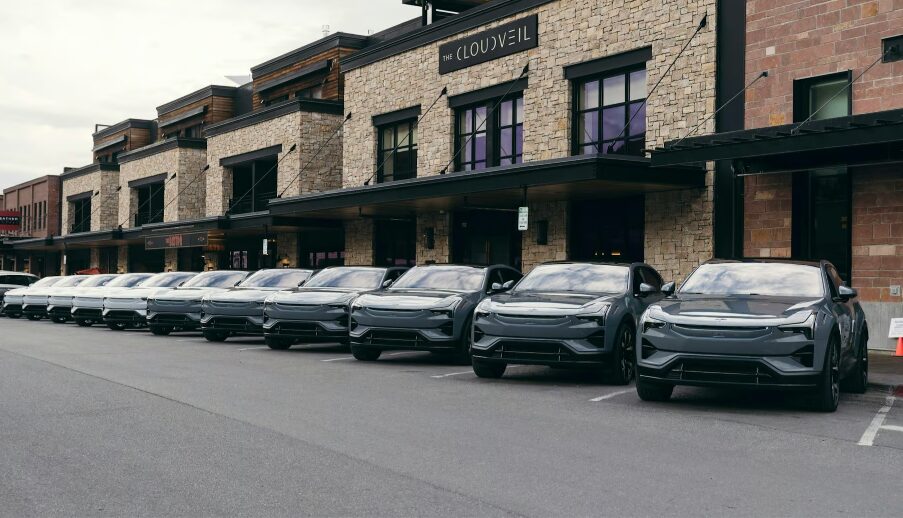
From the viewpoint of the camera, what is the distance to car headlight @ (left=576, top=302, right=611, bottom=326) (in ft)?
39.0

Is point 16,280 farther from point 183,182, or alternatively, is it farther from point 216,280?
point 216,280

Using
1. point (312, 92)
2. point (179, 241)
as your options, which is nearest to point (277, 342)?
point (312, 92)

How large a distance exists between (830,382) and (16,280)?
1302 inches

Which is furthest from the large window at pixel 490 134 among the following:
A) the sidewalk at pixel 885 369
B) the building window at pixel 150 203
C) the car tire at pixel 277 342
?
the building window at pixel 150 203

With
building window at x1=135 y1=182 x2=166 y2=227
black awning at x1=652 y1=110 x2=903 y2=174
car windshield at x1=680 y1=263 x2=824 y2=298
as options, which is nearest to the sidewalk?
car windshield at x1=680 y1=263 x2=824 y2=298

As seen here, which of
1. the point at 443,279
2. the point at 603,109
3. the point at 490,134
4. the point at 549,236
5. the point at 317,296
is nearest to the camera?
the point at 443,279

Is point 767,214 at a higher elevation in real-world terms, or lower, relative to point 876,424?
higher

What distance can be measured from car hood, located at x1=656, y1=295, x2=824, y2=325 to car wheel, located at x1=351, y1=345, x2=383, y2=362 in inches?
230

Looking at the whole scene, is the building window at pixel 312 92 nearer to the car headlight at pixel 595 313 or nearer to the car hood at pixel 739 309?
the car headlight at pixel 595 313

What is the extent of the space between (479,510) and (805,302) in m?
5.97

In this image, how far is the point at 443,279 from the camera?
15.8 meters

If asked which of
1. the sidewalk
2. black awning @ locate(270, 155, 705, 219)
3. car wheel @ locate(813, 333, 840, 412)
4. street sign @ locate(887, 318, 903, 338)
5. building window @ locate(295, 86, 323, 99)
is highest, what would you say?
building window @ locate(295, 86, 323, 99)

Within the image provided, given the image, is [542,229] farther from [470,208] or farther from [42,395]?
[42,395]

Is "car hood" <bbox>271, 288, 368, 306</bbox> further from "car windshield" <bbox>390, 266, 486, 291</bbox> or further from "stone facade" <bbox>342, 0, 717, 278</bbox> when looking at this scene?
"stone facade" <bbox>342, 0, 717, 278</bbox>
